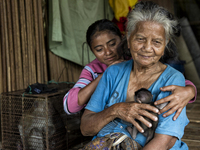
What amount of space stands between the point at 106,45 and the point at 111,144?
45.1 inches

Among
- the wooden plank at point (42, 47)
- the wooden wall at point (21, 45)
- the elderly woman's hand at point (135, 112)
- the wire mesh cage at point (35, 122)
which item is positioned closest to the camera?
the elderly woman's hand at point (135, 112)

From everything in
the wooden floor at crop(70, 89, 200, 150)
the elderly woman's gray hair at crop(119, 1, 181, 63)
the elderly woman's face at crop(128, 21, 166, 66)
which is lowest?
the wooden floor at crop(70, 89, 200, 150)

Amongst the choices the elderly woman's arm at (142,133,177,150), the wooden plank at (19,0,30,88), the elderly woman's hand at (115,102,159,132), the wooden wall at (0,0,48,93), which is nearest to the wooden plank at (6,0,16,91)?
the wooden wall at (0,0,48,93)

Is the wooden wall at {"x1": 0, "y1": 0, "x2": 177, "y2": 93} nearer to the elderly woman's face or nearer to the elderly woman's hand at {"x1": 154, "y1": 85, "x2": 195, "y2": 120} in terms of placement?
the elderly woman's face

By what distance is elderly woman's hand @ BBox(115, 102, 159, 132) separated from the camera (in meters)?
1.47

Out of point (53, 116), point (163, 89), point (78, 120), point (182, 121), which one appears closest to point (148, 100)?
point (163, 89)

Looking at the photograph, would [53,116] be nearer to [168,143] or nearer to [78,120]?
[78,120]

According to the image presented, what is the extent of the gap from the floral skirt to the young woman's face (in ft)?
3.18

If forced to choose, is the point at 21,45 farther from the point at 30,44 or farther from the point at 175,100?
the point at 175,100

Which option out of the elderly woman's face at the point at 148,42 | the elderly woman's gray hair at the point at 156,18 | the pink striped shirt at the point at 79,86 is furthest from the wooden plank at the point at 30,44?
the elderly woman's face at the point at 148,42

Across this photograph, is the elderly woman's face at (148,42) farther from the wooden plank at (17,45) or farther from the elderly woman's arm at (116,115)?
the wooden plank at (17,45)

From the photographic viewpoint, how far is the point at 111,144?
1601 millimetres

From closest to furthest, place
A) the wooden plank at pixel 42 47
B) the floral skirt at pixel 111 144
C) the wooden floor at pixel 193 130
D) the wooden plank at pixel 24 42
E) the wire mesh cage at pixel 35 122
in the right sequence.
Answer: the floral skirt at pixel 111 144 → the wire mesh cage at pixel 35 122 → the wooden floor at pixel 193 130 → the wooden plank at pixel 24 42 → the wooden plank at pixel 42 47

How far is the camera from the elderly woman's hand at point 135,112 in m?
1.47
